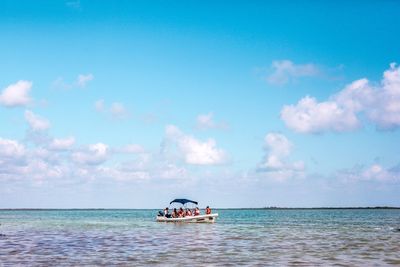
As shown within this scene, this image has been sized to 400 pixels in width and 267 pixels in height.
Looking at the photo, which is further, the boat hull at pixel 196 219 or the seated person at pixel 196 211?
the seated person at pixel 196 211

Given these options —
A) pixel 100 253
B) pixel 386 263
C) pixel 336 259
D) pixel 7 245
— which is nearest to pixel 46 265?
pixel 100 253

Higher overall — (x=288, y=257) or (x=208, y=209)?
(x=208, y=209)

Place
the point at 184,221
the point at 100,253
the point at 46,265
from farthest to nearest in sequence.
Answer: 1. the point at 184,221
2. the point at 100,253
3. the point at 46,265

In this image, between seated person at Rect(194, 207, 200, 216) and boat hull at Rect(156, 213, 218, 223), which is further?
seated person at Rect(194, 207, 200, 216)

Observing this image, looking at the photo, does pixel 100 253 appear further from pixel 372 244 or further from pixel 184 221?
pixel 184 221

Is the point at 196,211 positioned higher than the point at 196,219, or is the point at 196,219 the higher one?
the point at 196,211

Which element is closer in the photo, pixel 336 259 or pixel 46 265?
pixel 46 265

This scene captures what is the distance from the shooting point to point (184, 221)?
234 feet

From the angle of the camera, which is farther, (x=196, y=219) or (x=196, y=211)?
(x=196, y=211)

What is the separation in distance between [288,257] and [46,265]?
1230cm

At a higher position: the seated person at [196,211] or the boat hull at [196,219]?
the seated person at [196,211]

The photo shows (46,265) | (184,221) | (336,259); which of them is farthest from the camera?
(184,221)

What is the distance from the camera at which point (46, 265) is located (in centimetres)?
2402

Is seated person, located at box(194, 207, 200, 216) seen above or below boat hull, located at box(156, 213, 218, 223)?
above
